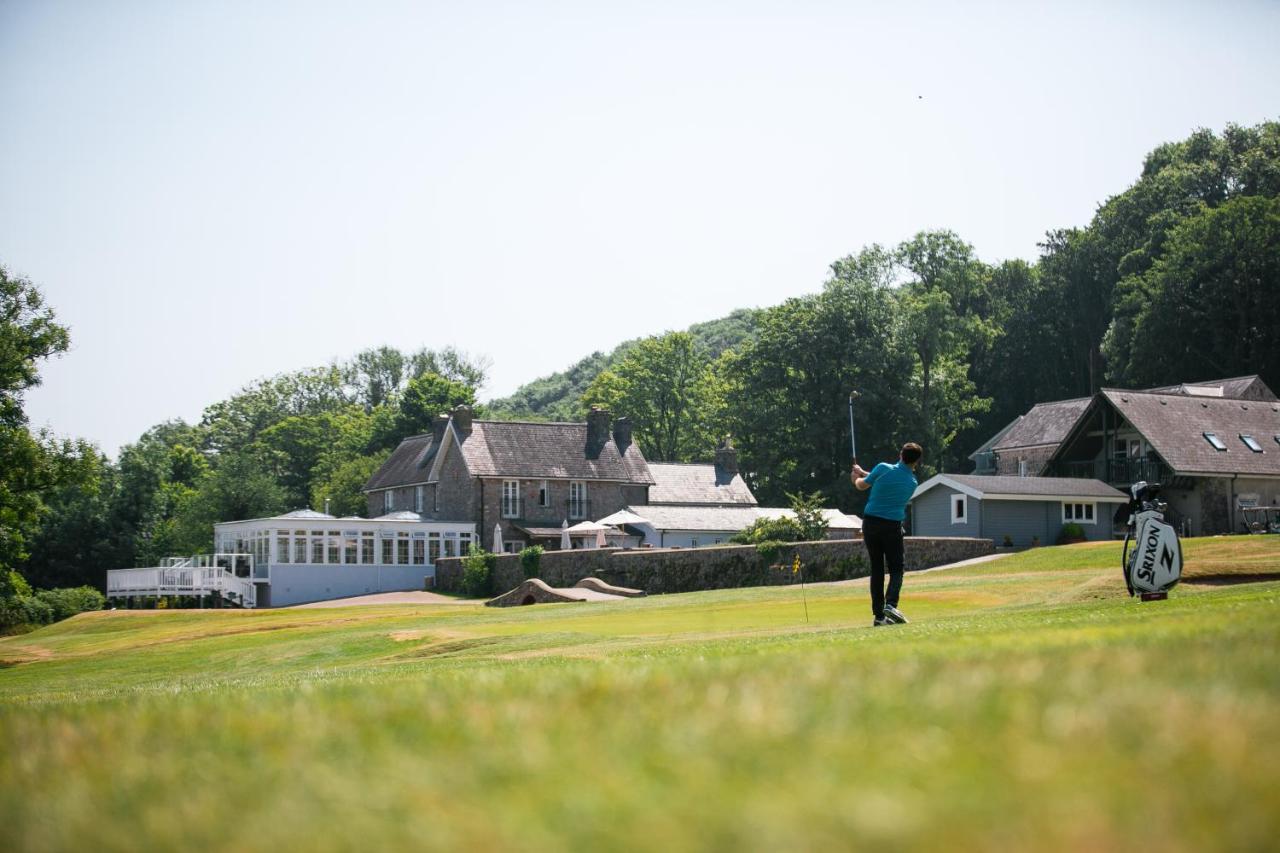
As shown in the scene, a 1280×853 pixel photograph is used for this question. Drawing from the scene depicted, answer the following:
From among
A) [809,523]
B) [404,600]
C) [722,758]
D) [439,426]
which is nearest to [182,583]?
[404,600]

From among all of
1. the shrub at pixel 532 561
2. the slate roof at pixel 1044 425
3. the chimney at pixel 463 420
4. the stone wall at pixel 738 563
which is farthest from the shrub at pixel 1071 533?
the chimney at pixel 463 420

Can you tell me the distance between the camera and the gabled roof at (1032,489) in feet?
180

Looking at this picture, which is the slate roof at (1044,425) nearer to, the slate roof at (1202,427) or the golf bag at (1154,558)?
the slate roof at (1202,427)

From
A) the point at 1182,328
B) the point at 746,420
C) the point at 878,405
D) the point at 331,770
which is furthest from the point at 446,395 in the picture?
the point at 331,770

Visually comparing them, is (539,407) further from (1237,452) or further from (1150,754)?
(1150,754)

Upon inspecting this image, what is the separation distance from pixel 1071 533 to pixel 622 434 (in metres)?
28.9

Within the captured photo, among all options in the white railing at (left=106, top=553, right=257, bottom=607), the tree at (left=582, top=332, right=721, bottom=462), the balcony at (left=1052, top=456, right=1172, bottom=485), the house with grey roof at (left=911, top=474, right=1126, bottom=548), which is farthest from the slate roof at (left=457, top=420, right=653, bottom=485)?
the tree at (left=582, top=332, right=721, bottom=462)

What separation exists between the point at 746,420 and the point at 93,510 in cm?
3990

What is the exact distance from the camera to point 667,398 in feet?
343

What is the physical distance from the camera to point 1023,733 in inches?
181

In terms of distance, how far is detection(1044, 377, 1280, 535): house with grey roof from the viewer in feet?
180

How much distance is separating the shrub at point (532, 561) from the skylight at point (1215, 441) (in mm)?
28526

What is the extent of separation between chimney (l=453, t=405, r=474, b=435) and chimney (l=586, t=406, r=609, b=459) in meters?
6.96

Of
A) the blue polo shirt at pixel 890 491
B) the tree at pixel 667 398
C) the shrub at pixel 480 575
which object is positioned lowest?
the shrub at pixel 480 575
